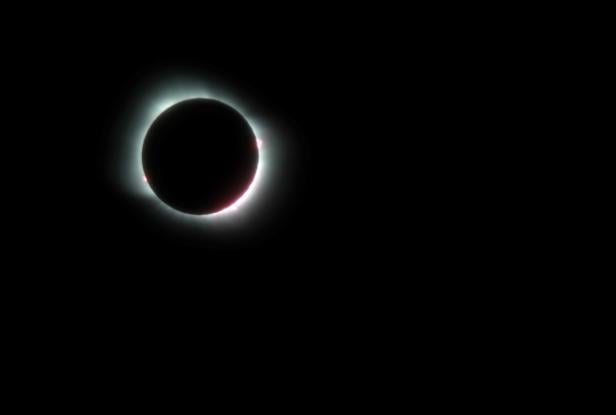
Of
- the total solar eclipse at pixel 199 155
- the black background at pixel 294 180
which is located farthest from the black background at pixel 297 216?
the total solar eclipse at pixel 199 155

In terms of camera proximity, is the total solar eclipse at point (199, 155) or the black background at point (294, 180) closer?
the total solar eclipse at point (199, 155)

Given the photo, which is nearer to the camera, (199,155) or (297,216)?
(199,155)

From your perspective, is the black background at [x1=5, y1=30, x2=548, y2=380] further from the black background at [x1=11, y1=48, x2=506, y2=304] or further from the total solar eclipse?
the total solar eclipse

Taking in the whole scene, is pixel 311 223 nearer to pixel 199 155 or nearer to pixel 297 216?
pixel 297 216

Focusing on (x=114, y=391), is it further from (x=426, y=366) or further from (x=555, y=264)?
(x=555, y=264)

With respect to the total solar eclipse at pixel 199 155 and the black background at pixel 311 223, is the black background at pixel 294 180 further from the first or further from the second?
the total solar eclipse at pixel 199 155

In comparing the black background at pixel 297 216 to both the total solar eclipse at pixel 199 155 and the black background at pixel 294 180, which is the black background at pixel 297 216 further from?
the total solar eclipse at pixel 199 155

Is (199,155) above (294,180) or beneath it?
beneath

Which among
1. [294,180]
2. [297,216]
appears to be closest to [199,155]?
[294,180]

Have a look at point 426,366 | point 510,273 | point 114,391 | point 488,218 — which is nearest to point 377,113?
point 488,218
